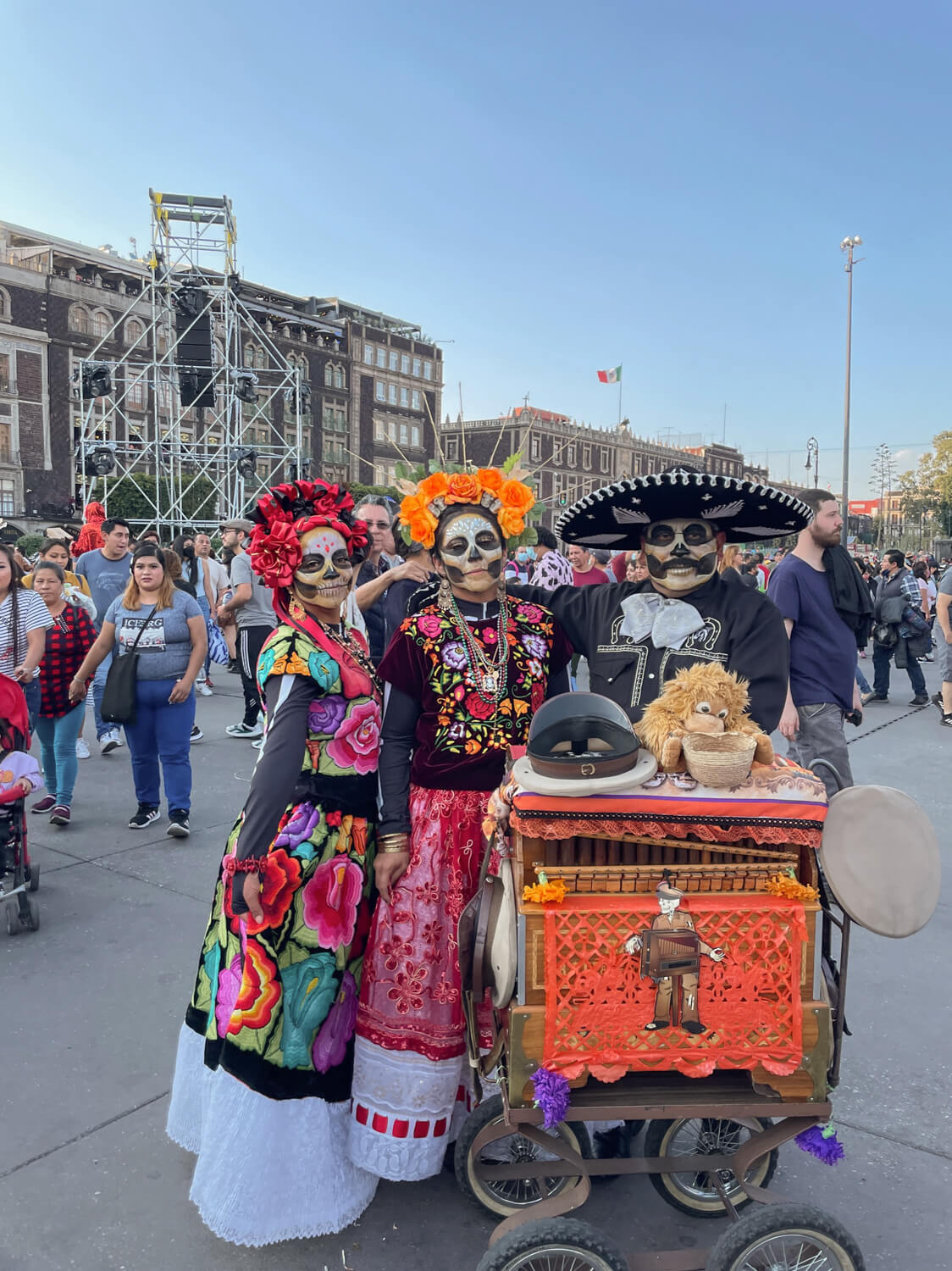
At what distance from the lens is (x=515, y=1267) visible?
1.91 meters

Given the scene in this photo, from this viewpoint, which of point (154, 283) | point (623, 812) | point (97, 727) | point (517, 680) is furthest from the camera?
point (154, 283)

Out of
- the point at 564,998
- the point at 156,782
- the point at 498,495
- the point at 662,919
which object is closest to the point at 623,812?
the point at 662,919

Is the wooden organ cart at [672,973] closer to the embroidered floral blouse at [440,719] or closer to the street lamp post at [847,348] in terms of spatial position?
the embroidered floral blouse at [440,719]

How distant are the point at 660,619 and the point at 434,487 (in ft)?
2.62

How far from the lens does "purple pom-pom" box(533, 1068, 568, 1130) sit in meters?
1.84

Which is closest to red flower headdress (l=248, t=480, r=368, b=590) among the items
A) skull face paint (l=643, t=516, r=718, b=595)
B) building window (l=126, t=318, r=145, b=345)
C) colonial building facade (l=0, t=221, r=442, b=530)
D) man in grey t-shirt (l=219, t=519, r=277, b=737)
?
skull face paint (l=643, t=516, r=718, b=595)

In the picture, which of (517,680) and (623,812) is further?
(517,680)

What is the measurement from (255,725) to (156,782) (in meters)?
2.75

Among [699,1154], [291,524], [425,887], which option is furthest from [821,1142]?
[291,524]

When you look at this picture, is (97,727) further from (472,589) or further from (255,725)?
(472,589)

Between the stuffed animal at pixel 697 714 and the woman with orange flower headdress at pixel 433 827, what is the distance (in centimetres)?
67

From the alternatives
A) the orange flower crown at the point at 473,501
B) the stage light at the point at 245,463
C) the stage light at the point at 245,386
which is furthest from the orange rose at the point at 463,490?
the stage light at the point at 245,386

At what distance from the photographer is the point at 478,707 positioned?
254cm

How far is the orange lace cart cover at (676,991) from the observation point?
185 cm
